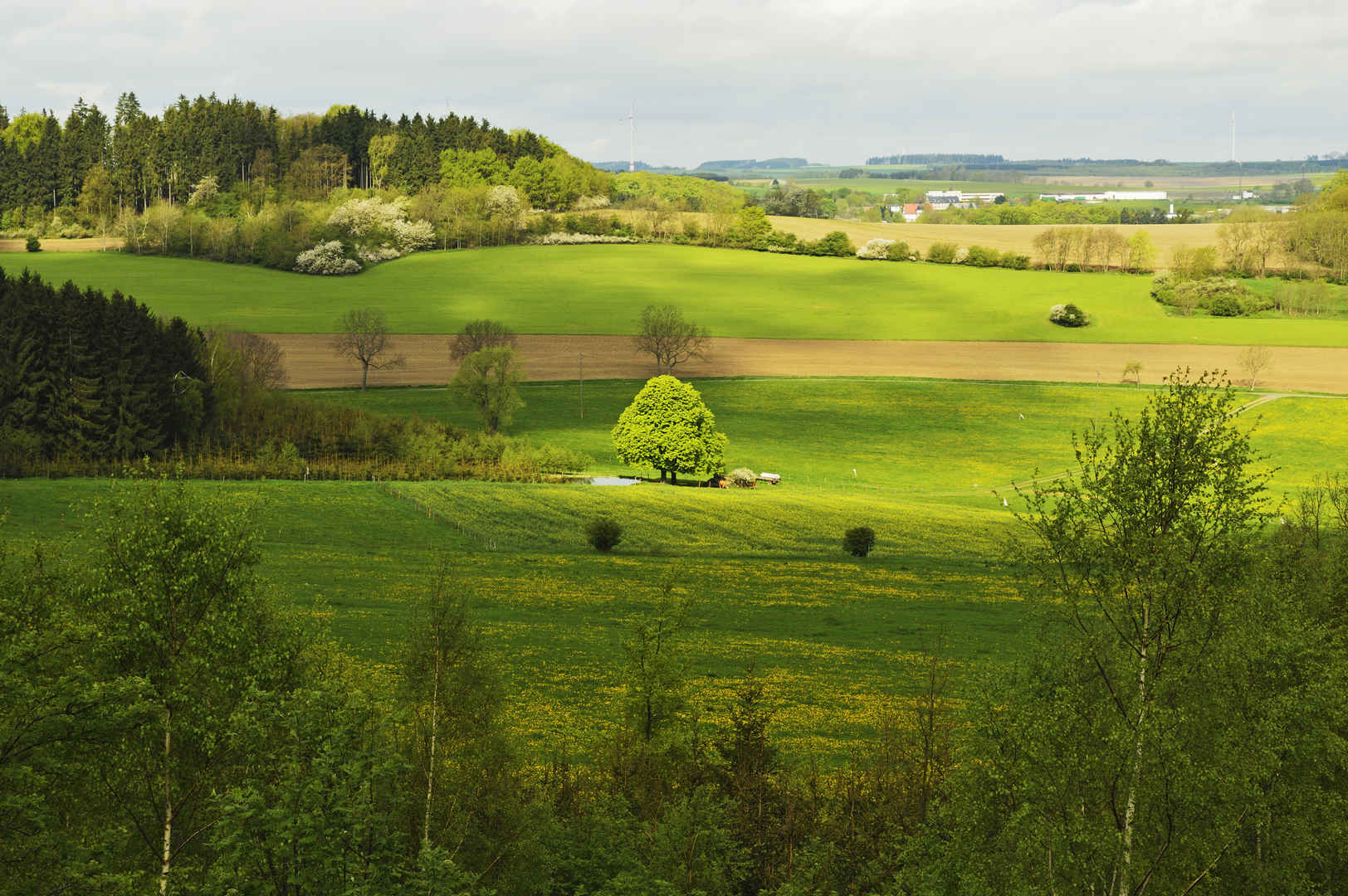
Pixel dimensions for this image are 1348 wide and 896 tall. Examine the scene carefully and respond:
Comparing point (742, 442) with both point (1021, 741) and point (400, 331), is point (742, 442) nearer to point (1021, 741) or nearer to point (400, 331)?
point (400, 331)

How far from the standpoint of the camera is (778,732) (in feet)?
108

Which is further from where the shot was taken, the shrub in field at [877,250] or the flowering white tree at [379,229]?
the shrub in field at [877,250]

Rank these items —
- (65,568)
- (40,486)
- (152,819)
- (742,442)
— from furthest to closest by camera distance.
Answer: (742,442) → (40,486) → (65,568) → (152,819)

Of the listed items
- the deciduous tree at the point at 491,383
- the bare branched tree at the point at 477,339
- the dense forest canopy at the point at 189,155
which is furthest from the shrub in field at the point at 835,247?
the deciduous tree at the point at 491,383

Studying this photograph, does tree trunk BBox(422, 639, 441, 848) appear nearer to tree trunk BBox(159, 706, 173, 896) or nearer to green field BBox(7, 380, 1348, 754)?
tree trunk BBox(159, 706, 173, 896)

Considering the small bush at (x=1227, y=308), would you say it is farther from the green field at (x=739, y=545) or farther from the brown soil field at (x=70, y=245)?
the brown soil field at (x=70, y=245)

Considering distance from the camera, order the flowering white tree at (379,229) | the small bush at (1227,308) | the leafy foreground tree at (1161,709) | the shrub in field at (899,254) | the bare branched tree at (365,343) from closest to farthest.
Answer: the leafy foreground tree at (1161,709)
the bare branched tree at (365,343)
the small bush at (1227,308)
the flowering white tree at (379,229)
the shrub in field at (899,254)

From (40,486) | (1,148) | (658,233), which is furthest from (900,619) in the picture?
(1,148)

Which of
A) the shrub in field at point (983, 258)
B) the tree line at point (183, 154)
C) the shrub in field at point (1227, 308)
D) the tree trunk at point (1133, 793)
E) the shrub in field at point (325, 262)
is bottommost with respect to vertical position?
the tree trunk at point (1133, 793)

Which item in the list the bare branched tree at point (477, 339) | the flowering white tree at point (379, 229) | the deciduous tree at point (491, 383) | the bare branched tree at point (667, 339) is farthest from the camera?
the flowering white tree at point (379, 229)

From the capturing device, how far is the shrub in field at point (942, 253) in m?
170

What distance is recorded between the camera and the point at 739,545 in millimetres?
64500

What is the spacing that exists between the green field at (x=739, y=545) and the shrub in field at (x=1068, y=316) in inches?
1008

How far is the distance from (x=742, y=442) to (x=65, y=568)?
75.4m
